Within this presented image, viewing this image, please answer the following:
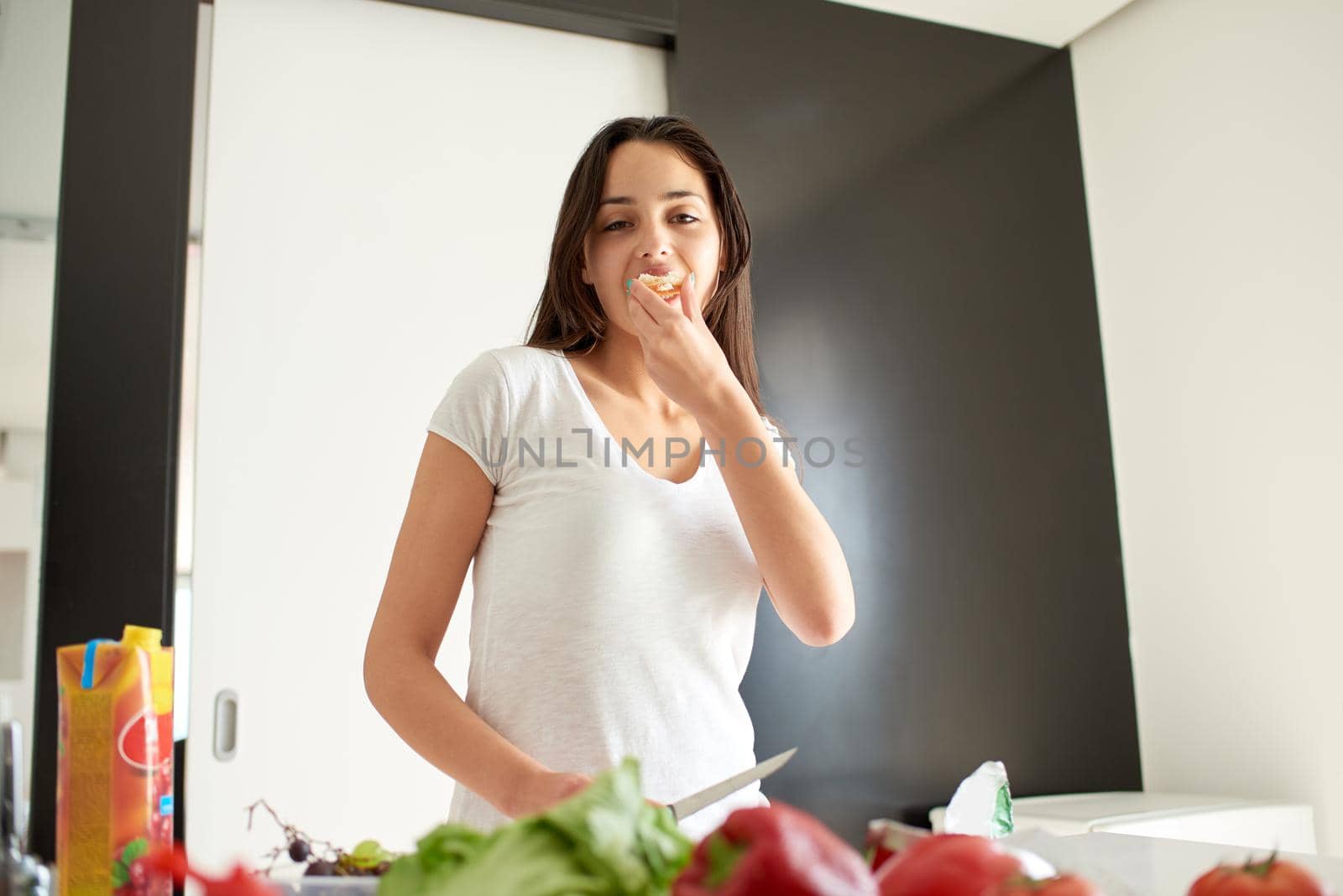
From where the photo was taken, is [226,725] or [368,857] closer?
[368,857]

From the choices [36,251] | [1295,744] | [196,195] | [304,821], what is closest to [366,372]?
[196,195]

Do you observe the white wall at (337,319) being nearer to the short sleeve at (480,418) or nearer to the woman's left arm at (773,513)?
the short sleeve at (480,418)

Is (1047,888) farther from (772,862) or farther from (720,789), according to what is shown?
(720,789)

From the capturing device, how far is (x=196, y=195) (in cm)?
191

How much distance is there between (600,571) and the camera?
3.18 ft

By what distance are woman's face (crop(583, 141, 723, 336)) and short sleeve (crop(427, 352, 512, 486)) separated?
0.58 feet

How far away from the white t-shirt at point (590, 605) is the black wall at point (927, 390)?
115 cm

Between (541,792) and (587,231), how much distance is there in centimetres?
63

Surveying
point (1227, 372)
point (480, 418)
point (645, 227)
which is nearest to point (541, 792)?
point (480, 418)

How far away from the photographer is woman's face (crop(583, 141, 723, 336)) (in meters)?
1.12

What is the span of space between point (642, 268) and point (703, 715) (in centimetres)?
45

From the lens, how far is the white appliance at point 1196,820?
1940 mm

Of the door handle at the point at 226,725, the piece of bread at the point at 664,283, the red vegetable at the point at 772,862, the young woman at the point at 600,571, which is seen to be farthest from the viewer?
the door handle at the point at 226,725

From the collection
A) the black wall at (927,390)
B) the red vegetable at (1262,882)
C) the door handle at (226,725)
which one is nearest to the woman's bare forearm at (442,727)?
the red vegetable at (1262,882)
